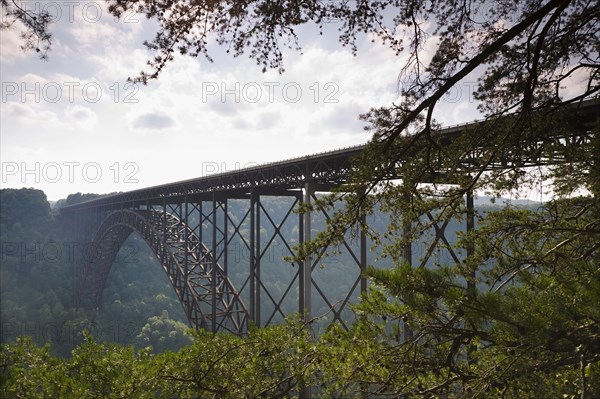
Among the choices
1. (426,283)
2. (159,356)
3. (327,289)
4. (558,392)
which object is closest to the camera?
(558,392)

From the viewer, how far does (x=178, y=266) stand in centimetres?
2092

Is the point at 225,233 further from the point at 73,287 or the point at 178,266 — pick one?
the point at 73,287

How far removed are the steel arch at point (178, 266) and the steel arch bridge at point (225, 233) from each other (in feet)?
0.19

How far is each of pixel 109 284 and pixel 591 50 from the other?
54520mm

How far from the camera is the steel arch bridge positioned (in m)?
9.84

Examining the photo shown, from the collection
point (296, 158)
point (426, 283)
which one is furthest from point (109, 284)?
point (426, 283)

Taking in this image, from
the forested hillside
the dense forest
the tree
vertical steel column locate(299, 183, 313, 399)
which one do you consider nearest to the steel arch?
the dense forest

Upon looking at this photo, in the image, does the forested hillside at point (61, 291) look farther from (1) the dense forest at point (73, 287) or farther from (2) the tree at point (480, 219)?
(2) the tree at point (480, 219)

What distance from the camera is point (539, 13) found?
331 centimetres

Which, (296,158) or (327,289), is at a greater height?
(296,158)

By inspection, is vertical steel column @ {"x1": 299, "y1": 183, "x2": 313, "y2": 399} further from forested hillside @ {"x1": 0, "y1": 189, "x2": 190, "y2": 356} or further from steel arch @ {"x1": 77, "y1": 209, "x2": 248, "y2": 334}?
forested hillside @ {"x1": 0, "y1": 189, "x2": 190, "y2": 356}

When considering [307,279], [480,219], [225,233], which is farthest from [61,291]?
[480,219]

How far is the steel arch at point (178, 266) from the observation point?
61.6ft

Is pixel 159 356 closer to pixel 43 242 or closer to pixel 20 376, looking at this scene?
pixel 20 376
